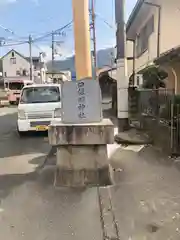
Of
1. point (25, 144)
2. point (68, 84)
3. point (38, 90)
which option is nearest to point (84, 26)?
point (68, 84)

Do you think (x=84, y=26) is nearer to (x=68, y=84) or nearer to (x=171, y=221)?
(x=68, y=84)

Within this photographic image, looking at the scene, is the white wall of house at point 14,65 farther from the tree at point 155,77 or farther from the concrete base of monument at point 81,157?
the concrete base of monument at point 81,157

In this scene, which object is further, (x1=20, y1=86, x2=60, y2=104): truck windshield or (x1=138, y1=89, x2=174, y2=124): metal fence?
(x1=20, y1=86, x2=60, y2=104): truck windshield

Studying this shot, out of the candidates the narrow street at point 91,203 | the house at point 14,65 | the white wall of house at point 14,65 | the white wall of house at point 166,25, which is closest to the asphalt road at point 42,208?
the narrow street at point 91,203

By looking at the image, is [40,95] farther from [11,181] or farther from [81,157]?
[81,157]

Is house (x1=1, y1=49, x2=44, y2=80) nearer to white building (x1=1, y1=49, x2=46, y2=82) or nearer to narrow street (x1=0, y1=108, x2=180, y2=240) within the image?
white building (x1=1, y1=49, x2=46, y2=82)

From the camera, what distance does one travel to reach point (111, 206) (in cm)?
543

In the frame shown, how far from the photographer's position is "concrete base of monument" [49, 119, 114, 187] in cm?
643

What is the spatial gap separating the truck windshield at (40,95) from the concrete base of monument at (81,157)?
23.8ft

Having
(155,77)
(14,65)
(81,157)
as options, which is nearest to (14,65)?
(14,65)

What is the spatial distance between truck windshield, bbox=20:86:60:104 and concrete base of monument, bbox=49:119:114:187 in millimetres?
7269

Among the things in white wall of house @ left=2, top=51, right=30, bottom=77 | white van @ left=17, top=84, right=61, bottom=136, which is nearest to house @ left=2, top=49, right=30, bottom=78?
white wall of house @ left=2, top=51, right=30, bottom=77

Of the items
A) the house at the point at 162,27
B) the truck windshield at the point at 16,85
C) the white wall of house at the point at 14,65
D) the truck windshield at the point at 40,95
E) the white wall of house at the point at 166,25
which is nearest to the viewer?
the truck windshield at the point at 40,95

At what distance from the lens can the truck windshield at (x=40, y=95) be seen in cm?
1379
